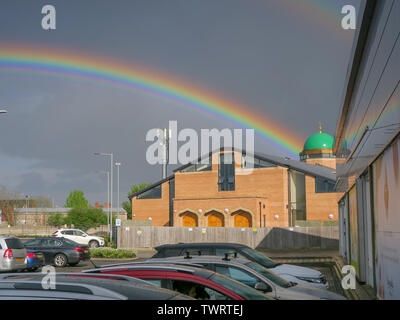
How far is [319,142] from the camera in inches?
2869

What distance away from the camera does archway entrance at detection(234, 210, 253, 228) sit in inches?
2115

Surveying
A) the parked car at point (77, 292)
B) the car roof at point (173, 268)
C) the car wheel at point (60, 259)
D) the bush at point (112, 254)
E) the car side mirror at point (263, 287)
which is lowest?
the bush at point (112, 254)

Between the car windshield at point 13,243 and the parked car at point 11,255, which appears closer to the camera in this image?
the parked car at point 11,255

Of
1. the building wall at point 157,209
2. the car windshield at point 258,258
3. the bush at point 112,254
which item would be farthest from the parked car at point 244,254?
the building wall at point 157,209

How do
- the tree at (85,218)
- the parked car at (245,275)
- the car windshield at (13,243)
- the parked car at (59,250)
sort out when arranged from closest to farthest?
the parked car at (245,275), the car windshield at (13,243), the parked car at (59,250), the tree at (85,218)

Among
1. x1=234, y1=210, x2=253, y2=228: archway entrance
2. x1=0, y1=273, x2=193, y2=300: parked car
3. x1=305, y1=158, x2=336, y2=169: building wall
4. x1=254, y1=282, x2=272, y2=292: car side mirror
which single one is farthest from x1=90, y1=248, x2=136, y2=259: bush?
x1=305, y1=158, x2=336, y2=169: building wall

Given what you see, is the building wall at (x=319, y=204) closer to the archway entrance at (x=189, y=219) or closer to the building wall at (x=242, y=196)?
the building wall at (x=242, y=196)

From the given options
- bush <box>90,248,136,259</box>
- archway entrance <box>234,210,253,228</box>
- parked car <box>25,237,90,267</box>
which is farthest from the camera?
archway entrance <box>234,210,253,228</box>

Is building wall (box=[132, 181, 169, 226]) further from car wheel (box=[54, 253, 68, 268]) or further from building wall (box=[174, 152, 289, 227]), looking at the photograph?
car wheel (box=[54, 253, 68, 268])

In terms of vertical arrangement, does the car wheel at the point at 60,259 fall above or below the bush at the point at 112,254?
above

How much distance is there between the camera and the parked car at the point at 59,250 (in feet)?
84.5

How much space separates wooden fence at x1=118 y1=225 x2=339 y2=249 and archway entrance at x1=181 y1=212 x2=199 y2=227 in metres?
11.9

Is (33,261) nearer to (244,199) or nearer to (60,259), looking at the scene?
(60,259)

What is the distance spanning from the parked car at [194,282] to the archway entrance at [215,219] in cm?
4866
